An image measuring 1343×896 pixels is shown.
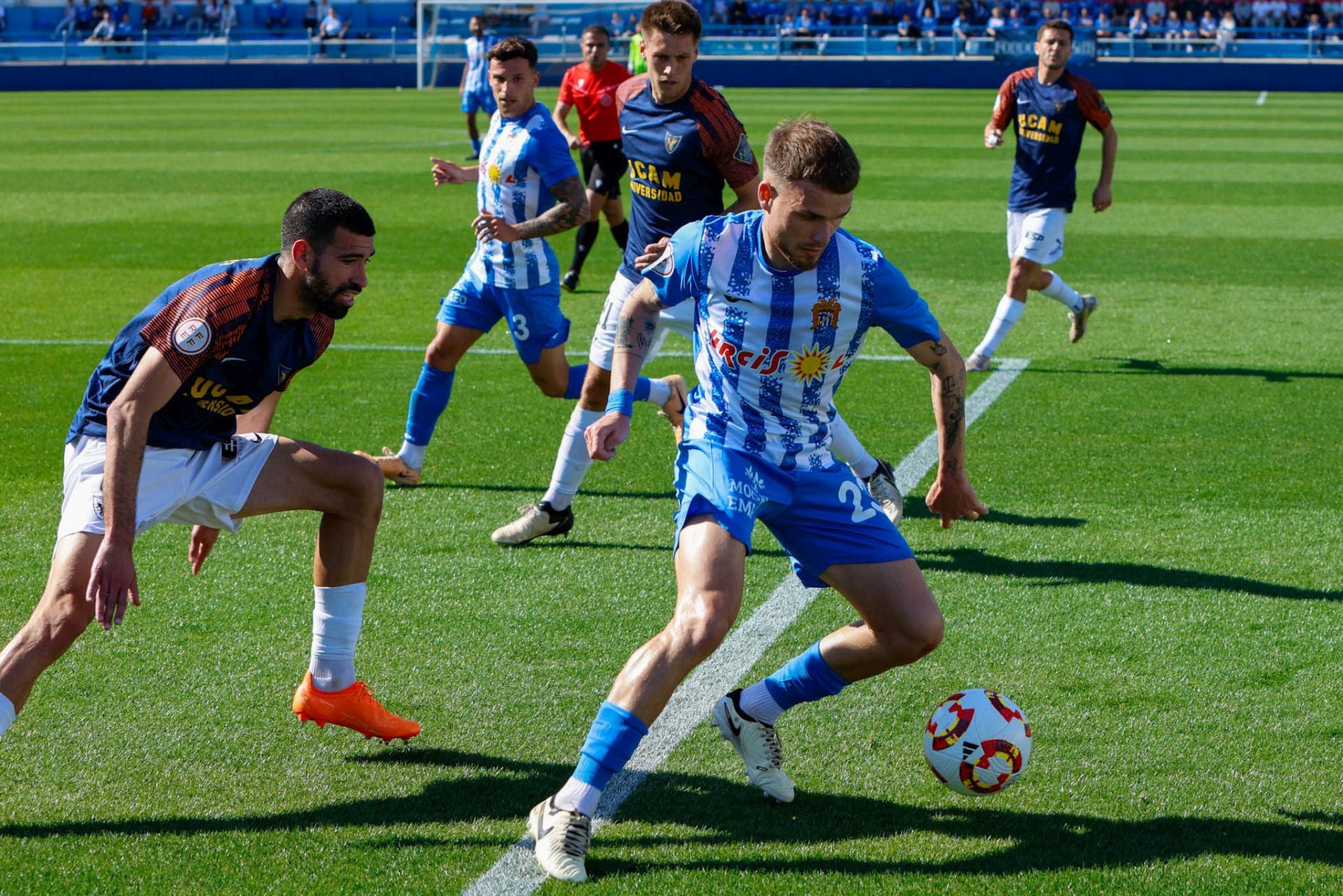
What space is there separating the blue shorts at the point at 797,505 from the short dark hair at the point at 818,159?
80 centimetres

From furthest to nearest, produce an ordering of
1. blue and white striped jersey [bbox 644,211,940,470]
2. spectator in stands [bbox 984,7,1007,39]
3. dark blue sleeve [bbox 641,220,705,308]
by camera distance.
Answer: spectator in stands [bbox 984,7,1007,39]
dark blue sleeve [bbox 641,220,705,308]
blue and white striped jersey [bbox 644,211,940,470]

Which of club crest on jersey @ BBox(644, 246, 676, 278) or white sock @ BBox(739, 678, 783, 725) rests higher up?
club crest on jersey @ BBox(644, 246, 676, 278)

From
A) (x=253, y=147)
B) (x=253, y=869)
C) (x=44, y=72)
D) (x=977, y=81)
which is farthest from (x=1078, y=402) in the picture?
(x=44, y=72)

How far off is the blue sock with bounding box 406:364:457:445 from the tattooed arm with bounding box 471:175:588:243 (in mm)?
797

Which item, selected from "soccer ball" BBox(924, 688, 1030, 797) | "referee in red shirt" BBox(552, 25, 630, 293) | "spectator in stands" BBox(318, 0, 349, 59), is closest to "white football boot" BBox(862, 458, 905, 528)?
"soccer ball" BBox(924, 688, 1030, 797)

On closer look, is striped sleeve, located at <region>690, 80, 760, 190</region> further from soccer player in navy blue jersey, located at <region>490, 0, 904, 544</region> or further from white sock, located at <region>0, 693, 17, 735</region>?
white sock, located at <region>0, 693, 17, 735</region>

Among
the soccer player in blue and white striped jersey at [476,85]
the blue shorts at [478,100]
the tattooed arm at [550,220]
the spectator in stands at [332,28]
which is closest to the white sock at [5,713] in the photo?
the tattooed arm at [550,220]

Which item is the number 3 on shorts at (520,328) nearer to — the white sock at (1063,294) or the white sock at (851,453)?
the white sock at (851,453)

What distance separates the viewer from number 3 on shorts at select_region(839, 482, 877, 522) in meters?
4.05

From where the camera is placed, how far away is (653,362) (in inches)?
397

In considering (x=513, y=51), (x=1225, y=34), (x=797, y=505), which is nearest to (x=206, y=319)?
(x=797, y=505)

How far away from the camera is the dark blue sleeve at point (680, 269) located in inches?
164

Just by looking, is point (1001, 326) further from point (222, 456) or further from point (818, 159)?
point (222, 456)

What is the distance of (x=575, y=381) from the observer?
754 centimetres
